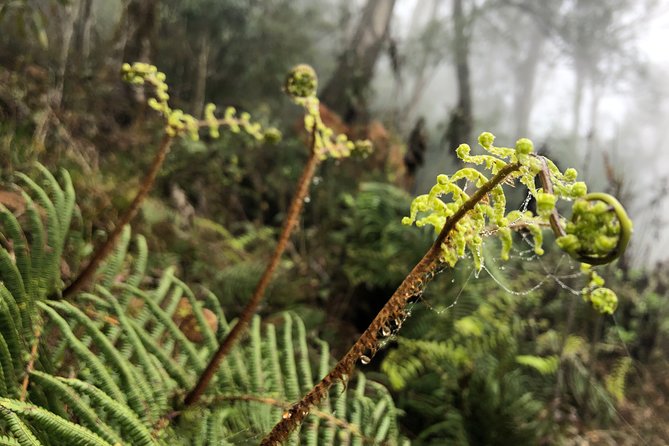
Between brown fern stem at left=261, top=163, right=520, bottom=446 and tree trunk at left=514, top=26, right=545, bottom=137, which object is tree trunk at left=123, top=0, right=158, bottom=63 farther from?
tree trunk at left=514, top=26, right=545, bottom=137

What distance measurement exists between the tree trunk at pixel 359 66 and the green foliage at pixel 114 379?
5.06m

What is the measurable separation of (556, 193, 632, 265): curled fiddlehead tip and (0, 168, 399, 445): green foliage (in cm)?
55

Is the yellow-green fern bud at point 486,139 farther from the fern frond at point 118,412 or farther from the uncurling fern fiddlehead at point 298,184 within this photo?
the fern frond at point 118,412

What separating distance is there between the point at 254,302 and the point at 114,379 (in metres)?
0.27

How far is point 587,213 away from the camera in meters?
0.46

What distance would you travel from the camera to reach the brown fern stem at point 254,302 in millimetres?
880

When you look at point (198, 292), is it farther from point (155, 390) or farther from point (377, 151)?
point (377, 151)

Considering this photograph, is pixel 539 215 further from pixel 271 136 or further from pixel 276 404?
pixel 271 136

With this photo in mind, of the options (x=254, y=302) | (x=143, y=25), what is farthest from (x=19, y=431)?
(x=143, y=25)

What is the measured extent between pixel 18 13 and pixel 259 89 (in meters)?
4.12

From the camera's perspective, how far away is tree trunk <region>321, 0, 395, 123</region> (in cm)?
614

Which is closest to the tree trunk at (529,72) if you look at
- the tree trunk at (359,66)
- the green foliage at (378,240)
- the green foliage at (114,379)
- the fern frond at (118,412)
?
the tree trunk at (359,66)

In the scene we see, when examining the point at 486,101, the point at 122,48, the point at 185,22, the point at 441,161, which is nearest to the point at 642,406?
the point at 122,48

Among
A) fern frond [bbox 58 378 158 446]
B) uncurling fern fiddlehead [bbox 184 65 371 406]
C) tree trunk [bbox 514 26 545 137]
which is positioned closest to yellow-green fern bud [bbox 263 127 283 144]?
uncurling fern fiddlehead [bbox 184 65 371 406]
